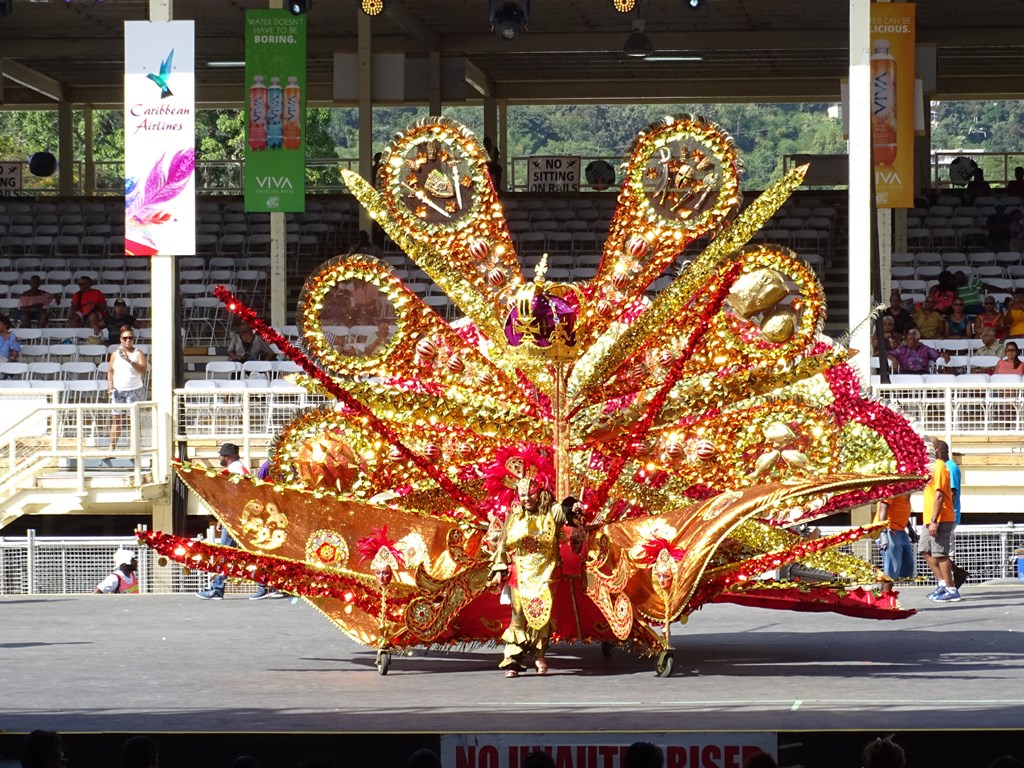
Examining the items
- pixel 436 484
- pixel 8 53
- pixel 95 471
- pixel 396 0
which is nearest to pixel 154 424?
pixel 95 471

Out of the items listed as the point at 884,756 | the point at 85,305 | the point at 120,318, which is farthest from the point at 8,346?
the point at 884,756

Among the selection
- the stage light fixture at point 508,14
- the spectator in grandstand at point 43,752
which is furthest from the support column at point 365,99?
the spectator in grandstand at point 43,752

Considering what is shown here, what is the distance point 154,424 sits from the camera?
58.6ft

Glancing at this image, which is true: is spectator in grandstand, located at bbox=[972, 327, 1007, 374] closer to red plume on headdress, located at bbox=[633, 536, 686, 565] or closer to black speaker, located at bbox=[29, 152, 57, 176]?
red plume on headdress, located at bbox=[633, 536, 686, 565]

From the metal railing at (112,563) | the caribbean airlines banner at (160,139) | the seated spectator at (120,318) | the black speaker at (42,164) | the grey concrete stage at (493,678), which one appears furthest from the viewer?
the black speaker at (42,164)

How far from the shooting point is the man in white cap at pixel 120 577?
16.5 m

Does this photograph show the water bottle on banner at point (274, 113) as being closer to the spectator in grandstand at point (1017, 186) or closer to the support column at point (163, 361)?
the support column at point (163, 361)

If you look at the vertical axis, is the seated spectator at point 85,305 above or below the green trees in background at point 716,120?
below

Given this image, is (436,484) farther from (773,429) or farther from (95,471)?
(95,471)

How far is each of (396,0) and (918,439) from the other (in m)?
17.6

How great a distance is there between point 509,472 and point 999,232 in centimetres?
1787

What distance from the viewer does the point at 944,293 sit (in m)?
23.1

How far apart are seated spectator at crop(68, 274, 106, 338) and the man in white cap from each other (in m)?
7.53

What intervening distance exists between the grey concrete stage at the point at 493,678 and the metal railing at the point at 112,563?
4.67ft
